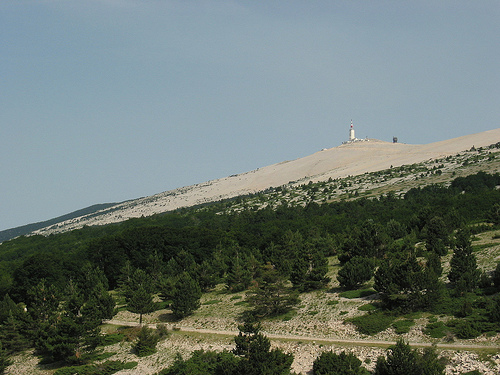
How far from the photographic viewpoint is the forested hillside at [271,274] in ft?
148

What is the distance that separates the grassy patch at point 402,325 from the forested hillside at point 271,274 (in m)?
0.92

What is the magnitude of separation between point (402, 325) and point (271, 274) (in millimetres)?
15711

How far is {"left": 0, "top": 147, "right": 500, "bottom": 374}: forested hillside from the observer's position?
148 ft

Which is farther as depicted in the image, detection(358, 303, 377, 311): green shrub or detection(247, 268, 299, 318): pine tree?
detection(247, 268, 299, 318): pine tree

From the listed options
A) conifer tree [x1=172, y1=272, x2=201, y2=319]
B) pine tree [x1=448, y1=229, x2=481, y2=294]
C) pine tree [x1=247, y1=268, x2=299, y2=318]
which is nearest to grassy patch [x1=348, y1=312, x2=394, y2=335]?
pine tree [x1=448, y1=229, x2=481, y2=294]

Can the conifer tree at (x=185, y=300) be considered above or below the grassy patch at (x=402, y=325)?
above

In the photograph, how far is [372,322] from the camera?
4409 cm

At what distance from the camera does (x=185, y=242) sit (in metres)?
87.7

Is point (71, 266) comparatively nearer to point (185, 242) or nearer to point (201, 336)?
point (185, 242)

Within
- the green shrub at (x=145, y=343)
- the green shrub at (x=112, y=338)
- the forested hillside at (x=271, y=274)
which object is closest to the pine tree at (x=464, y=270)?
the forested hillside at (x=271, y=274)

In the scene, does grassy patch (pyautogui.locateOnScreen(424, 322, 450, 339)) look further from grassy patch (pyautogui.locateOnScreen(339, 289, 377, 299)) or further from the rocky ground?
grassy patch (pyautogui.locateOnScreen(339, 289, 377, 299))

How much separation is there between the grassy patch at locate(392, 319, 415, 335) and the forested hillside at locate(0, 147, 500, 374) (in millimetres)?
919

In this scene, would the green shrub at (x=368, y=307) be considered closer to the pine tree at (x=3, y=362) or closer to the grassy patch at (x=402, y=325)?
the grassy patch at (x=402, y=325)

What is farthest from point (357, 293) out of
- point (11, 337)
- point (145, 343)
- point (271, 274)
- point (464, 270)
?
point (11, 337)
